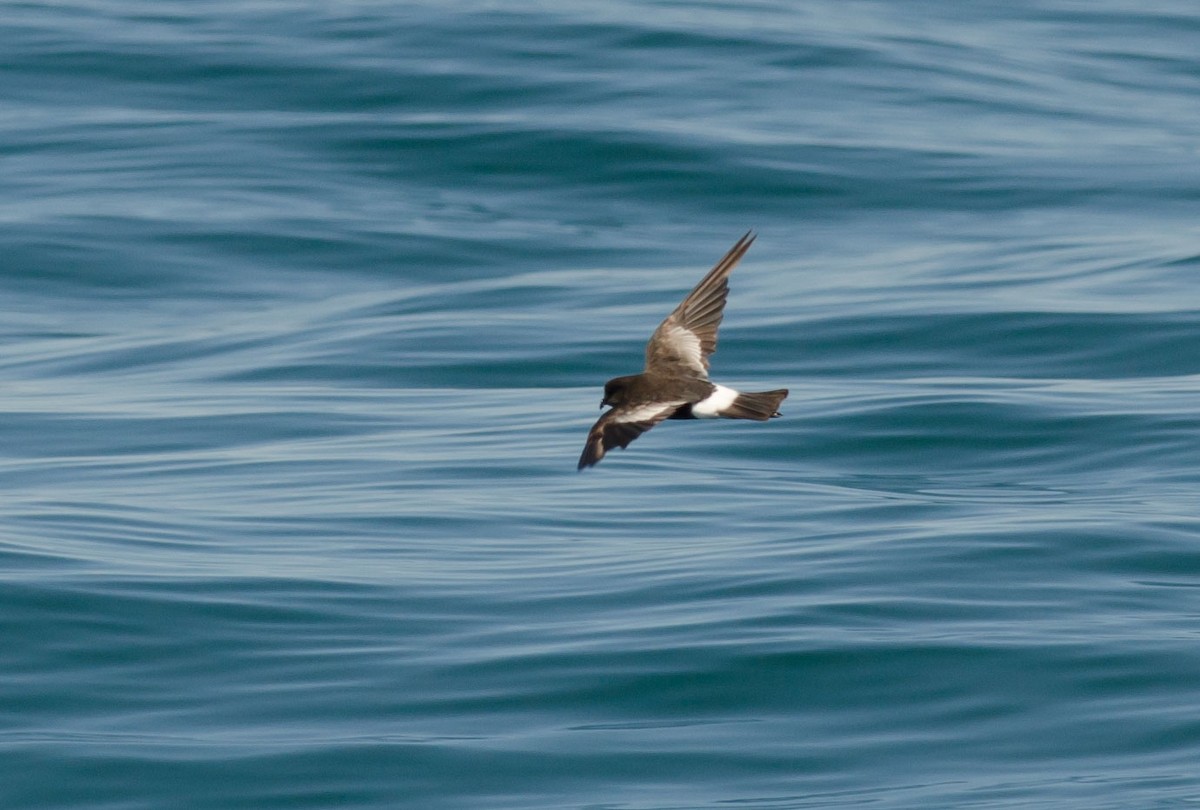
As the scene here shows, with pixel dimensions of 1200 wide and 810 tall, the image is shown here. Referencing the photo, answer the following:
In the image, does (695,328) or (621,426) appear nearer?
(621,426)

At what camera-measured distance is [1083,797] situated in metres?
7.52

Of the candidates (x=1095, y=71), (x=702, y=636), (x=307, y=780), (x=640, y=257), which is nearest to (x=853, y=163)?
(x=640, y=257)

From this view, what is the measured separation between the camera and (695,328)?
28.3 ft

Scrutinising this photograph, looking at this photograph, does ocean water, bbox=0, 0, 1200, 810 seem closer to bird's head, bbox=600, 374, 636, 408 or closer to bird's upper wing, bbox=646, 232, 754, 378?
bird's upper wing, bbox=646, 232, 754, 378

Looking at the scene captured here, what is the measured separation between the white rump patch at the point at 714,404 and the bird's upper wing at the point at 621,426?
3.0 inches

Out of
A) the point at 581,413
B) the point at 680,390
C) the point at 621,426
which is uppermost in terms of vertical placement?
the point at 581,413

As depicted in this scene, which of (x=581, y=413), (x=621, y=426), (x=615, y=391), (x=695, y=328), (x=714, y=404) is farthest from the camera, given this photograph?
(x=581, y=413)

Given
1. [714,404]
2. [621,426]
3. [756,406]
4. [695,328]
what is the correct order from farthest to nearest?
[695,328] < [714,404] < [756,406] < [621,426]

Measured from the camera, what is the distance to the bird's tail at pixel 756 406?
7227 millimetres

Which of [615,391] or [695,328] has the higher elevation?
[695,328]

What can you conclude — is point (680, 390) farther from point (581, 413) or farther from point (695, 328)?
point (581, 413)

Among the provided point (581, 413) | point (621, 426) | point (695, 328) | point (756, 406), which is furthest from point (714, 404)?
point (581, 413)

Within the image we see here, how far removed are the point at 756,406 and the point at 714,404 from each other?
0.60ft

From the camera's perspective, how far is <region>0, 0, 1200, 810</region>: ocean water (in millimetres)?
8102
